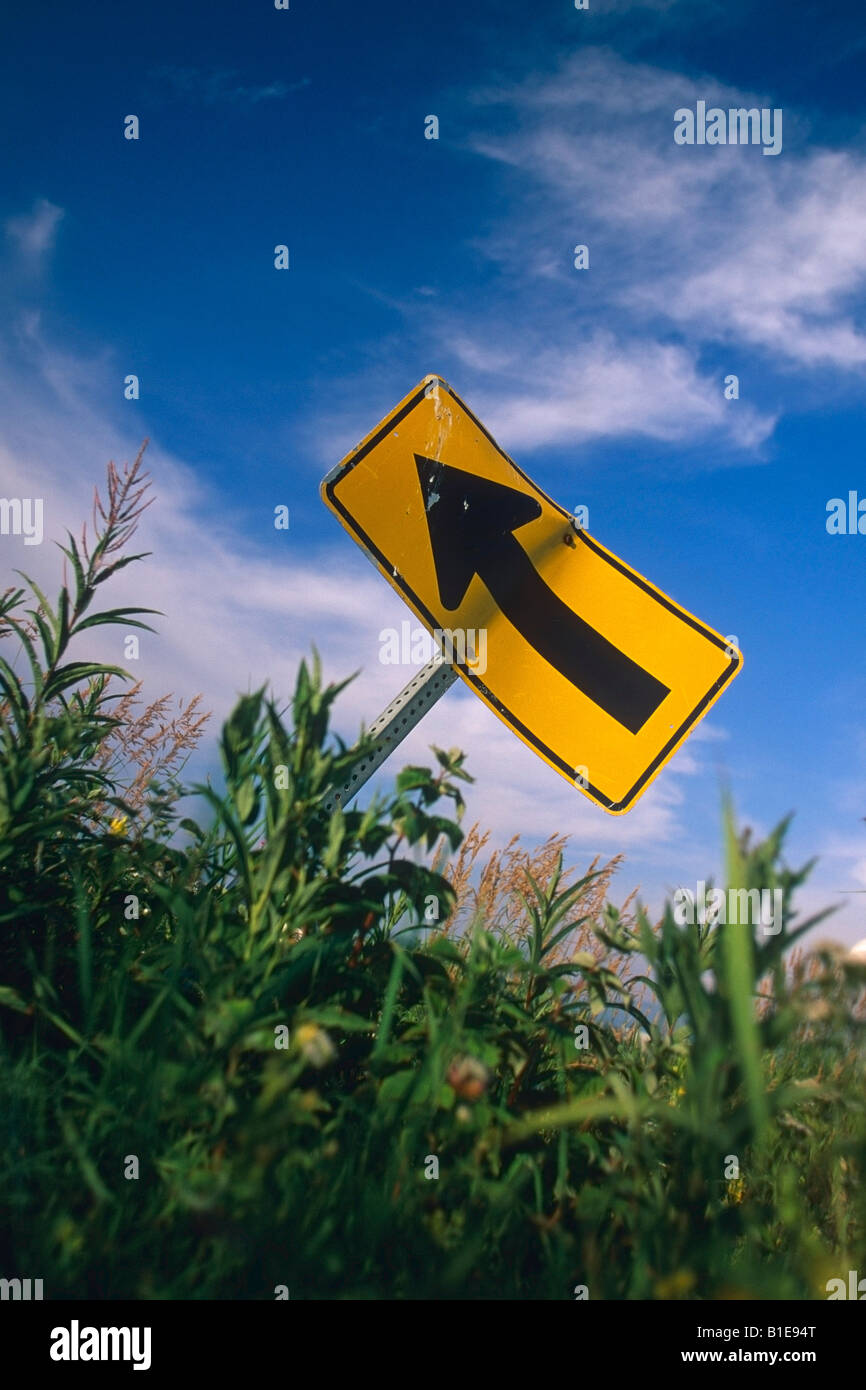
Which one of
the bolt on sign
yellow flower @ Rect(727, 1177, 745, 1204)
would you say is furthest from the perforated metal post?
yellow flower @ Rect(727, 1177, 745, 1204)

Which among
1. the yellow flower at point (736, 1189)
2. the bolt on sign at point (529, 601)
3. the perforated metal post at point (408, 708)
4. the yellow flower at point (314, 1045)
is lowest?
the yellow flower at point (736, 1189)

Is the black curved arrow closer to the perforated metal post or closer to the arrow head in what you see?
the arrow head

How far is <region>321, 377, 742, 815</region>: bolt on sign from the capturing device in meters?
3.13

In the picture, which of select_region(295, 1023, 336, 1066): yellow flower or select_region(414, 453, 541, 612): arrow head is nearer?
select_region(295, 1023, 336, 1066): yellow flower

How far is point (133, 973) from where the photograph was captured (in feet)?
6.54

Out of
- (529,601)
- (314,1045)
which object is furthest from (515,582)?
(314,1045)

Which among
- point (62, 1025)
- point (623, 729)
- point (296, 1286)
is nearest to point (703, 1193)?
point (296, 1286)

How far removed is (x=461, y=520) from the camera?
3.26m

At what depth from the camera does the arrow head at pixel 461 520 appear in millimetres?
3182

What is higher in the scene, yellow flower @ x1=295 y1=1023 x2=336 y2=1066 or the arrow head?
the arrow head

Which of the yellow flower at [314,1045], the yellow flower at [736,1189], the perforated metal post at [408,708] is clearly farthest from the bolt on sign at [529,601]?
the yellow flower at [314,1045]

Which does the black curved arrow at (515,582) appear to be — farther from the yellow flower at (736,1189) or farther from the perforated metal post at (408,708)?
the yellow flower at (736,1189)
